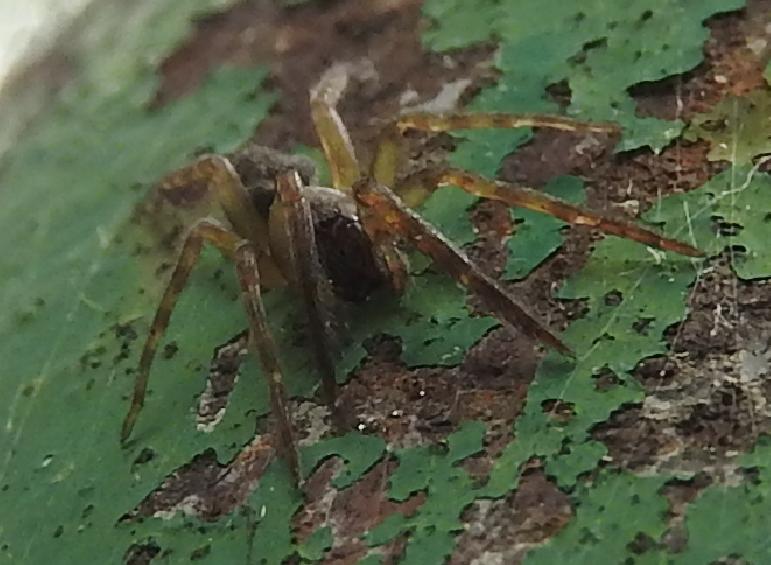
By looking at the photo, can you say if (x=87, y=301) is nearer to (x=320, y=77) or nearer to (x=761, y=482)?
(x=320, y=77)

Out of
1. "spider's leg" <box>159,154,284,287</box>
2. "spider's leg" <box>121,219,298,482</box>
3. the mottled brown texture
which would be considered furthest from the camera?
"spider's leg" <box>159,154,284,287</box>

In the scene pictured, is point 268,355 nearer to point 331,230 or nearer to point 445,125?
point 331,230

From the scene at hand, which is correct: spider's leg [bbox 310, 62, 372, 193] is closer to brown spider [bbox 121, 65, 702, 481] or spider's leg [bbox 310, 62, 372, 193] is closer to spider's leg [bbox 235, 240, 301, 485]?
brown spider [bbox 121, 65, 702, 481]

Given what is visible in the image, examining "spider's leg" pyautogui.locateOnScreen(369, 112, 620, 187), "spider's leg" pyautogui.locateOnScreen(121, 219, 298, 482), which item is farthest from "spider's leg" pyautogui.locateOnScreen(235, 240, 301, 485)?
"spider's leg" pyautogui.locateOnScreen(369, 112, 620, 187)

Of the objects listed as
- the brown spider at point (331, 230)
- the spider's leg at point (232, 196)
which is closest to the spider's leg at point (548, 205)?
the brown spider at point (331, 230)

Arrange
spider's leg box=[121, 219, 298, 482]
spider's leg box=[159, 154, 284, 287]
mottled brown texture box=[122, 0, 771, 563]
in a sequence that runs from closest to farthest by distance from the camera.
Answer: mottled brown texture box=[122, 0, 771, 563] < spider's leg box=[121, 219, 298, 482] < spider's leg box=[159, 154, 284, 287]

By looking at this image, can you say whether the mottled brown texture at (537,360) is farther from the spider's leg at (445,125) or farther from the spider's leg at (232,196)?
the spider's leg at (232,196)

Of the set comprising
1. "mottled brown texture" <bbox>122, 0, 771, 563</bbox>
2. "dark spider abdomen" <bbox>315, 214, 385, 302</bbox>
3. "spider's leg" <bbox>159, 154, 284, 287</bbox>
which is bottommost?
"mottled brown texture" <bbox>122, 0, 771, 563</bbox>

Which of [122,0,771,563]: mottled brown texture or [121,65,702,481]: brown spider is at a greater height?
[121,65,702,481]: brown spider
